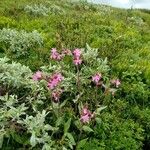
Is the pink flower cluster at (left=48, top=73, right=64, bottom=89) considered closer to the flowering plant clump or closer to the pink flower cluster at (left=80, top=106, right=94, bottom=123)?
the flowering plant clump

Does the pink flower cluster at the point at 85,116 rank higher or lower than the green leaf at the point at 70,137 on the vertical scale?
higher

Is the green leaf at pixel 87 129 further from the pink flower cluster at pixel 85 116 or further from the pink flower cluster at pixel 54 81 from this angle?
the pink flower cluster at pixel 54 81

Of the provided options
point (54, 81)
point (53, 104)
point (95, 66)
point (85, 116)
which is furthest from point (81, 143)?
point (95, 66)

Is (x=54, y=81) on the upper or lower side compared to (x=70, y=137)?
upper

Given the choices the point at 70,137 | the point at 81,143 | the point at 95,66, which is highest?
the point at 95,66

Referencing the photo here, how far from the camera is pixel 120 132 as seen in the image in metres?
9.39

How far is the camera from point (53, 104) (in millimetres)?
8867

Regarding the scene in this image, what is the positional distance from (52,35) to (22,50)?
1.62 meters

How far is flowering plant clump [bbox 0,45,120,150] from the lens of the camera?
827 centimetres

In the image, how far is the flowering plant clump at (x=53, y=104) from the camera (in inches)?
326

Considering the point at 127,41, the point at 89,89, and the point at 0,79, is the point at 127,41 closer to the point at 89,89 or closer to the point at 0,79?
the point at 89,89

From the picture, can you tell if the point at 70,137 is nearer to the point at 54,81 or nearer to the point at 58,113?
the point at 58,113

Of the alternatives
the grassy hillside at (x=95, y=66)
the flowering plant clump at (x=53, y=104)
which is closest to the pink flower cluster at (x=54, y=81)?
the flowering plant clump at (x=53, y=104)

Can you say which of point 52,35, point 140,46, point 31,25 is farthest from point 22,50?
point 140,46
